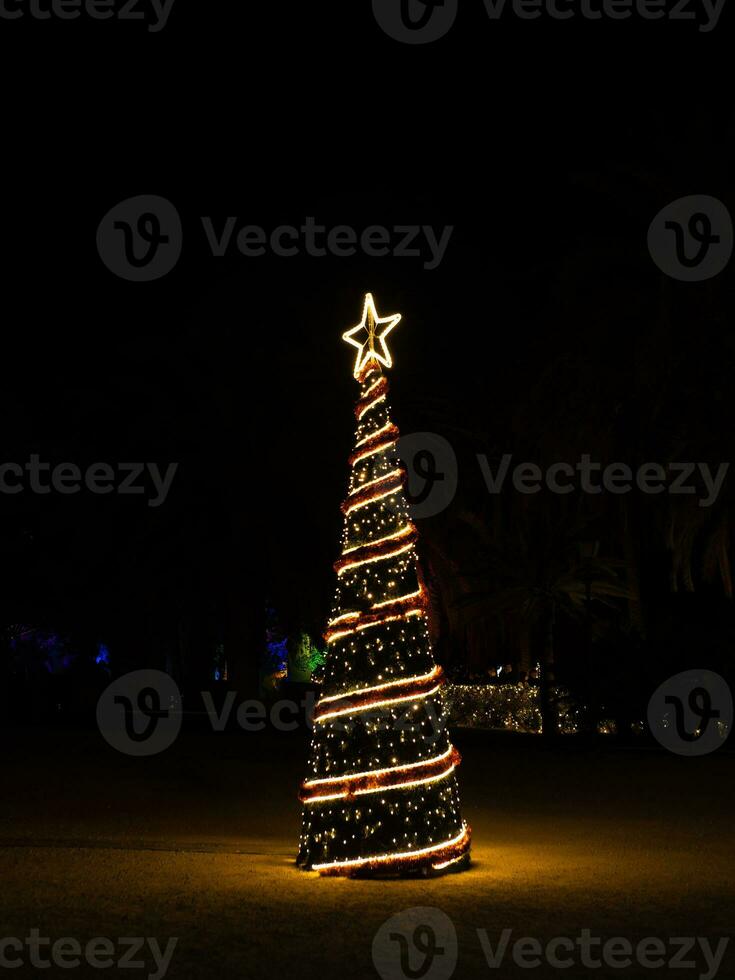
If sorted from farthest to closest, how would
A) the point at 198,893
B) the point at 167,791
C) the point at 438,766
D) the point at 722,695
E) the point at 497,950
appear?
the point at 722,695 → the point at 167,791 → the point at 438,766 → the point at 198,893 → the point at 497,950

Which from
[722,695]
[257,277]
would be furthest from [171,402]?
[722,695]

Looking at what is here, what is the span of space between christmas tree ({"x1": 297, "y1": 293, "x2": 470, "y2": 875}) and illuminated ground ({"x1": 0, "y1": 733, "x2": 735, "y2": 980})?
0.30 m

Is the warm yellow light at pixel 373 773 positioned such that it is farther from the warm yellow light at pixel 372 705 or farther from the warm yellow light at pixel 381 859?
the warm yellow light at pixel 381 859

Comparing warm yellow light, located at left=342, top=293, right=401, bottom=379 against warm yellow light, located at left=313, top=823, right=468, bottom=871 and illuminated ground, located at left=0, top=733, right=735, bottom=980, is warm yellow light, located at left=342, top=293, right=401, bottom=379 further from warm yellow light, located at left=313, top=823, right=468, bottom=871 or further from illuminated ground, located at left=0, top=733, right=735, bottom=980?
illuminated ground, located at left=0, top=733, right=735, bottom=980

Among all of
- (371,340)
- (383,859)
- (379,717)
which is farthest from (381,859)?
(371,340)

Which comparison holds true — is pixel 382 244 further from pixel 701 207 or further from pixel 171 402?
pixel 701 207

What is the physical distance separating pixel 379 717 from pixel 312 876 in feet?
4.35

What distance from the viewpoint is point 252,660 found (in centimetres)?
3222

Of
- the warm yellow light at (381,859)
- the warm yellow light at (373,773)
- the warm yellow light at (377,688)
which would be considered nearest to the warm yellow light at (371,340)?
the warm yellow light at (377,688)

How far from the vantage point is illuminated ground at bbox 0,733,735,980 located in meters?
8.48

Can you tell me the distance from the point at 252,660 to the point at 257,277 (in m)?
8.80

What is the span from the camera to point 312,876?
424 inches

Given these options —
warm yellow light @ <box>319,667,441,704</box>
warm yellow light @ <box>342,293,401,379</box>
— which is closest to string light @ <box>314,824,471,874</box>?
warm yellow light @ <box>319,667,441,704</box>

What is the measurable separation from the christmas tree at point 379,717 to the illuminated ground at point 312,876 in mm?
297
